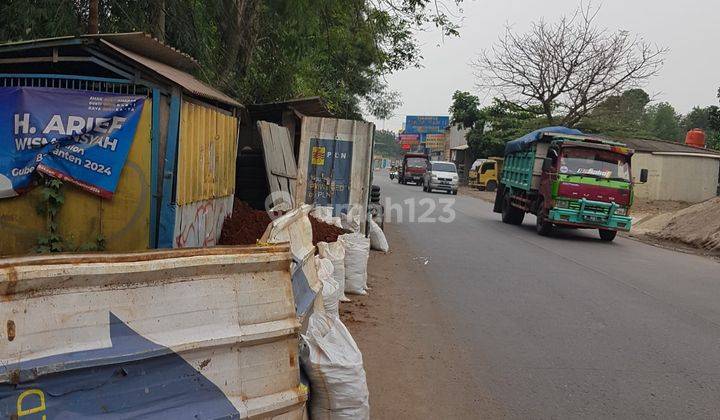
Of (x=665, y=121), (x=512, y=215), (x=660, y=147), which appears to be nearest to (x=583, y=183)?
(x=512, y=215)

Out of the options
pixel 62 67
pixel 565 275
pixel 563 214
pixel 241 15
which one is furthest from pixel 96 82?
pixel 563 214

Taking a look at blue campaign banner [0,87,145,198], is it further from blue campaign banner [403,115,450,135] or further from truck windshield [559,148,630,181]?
blue campaign banner [403,115,450,135]

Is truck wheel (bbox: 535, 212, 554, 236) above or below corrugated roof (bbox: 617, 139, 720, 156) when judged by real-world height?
below

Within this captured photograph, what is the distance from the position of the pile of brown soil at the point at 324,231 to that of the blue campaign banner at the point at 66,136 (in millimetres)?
2292

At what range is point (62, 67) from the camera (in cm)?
529

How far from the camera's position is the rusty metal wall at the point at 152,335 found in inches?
87.8

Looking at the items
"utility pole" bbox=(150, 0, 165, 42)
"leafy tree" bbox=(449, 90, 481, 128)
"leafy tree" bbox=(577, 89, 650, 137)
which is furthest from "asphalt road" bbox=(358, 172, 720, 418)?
"leafy tree" bbox=(449, 90, 481, 128)

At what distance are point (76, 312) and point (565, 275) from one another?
842cm

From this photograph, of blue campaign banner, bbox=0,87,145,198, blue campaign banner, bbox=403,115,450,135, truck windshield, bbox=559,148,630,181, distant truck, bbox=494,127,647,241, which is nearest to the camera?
blue campaign banner, bbox=0,87,145,198

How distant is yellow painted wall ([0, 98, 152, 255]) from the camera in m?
4.88

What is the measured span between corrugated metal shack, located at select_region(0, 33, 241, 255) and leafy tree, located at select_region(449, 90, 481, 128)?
44.1 meters

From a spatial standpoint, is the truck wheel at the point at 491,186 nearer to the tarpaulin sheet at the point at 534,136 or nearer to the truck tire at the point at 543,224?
the tarpaulin sheet at the point at 534,136

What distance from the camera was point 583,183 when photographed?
48.1 ft

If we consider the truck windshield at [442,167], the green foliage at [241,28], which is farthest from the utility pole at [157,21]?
the truck windshield at [442,167]
